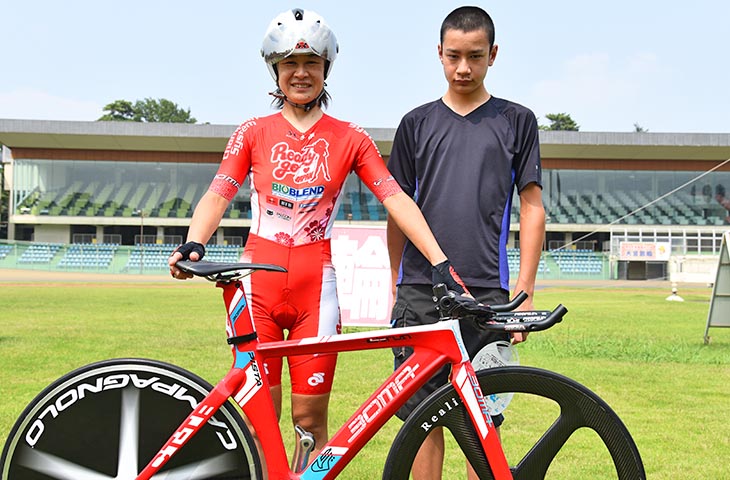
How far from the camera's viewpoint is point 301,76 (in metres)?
2.82

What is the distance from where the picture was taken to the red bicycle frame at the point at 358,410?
2377 millimetres

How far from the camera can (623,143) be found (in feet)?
159

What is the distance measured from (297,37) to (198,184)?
4916cm

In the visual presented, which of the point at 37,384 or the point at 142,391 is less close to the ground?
the point at 142,391

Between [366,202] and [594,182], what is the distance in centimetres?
1526

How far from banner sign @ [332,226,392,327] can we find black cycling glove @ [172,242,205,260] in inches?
249

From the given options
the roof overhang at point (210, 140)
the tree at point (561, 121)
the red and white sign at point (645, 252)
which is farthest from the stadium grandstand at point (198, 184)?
the tree at point (561, 121)

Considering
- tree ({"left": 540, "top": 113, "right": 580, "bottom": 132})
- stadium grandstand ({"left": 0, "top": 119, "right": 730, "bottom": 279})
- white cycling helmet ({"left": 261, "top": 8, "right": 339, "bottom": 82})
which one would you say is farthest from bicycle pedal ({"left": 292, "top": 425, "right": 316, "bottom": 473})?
tree ({"left": 540, "top": 113, "right": 580, "bottom": 132})

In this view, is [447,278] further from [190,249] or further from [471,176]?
[190,249]

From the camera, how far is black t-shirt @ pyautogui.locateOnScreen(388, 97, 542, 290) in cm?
286

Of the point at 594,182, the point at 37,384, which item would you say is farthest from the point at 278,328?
the point at 594,182

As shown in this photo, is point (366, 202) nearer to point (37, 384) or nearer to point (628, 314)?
point (628, 314)

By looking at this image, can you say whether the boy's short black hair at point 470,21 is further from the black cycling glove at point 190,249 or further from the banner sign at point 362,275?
the banner sign at point 362,275

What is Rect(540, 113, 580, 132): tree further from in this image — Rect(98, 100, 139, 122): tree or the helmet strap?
the helmet strap
